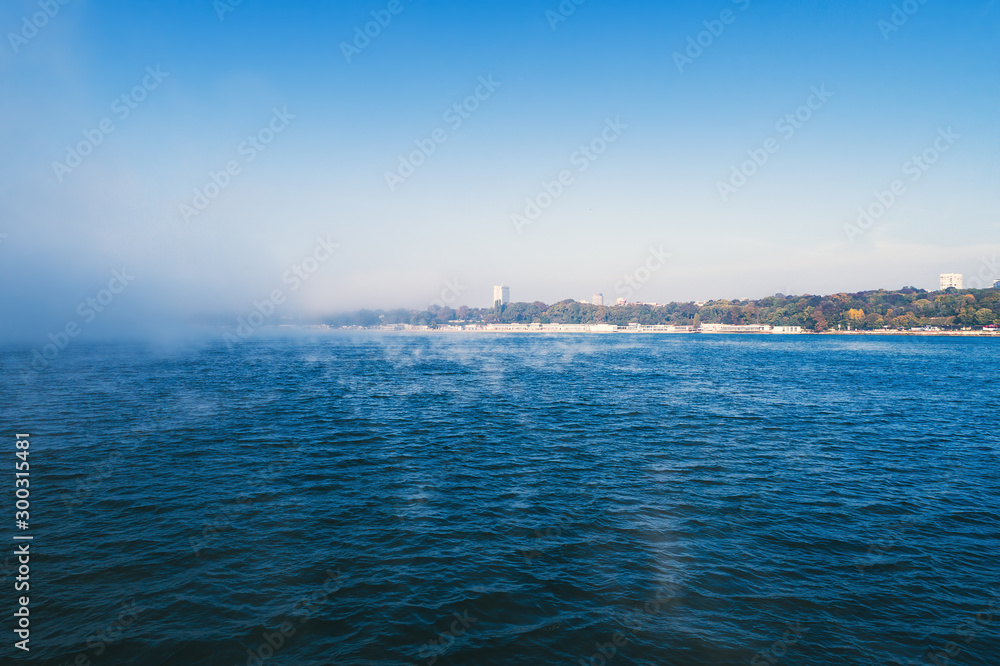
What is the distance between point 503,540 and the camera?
59.5ft

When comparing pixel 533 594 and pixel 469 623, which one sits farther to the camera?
pixel 533 594

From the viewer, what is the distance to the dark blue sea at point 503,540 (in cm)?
1265

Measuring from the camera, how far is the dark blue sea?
12648 millimetres

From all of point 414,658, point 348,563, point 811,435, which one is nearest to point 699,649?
point 414,658

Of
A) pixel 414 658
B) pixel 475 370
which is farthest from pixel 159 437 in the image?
pixel 475 370

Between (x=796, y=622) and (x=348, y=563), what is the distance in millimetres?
14025

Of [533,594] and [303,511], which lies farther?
[303,511]

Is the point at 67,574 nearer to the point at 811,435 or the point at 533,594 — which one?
the point at 533,594

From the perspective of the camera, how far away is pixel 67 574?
1534 centimetres

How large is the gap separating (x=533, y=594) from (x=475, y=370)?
7248 cm

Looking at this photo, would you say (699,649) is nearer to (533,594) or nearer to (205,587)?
(533,594)

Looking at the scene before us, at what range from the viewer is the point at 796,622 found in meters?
13.5

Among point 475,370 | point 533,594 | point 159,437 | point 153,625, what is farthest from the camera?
point 475,370

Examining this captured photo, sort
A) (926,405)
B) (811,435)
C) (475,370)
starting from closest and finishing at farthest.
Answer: (811,435)
(926,405)
(475,370)
